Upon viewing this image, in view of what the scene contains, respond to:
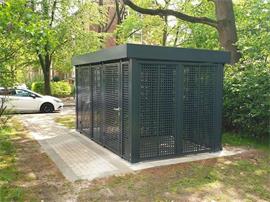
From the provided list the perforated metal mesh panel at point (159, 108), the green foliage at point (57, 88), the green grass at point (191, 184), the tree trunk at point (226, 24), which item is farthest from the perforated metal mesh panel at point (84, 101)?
the green foliage at point (57, 88)

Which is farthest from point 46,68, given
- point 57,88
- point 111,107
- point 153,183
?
point 153,183

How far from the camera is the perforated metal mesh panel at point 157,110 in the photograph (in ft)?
20.5

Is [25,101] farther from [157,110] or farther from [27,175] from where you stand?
[157,110]

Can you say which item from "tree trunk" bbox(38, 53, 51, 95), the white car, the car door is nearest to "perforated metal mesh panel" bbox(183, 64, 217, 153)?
the white car

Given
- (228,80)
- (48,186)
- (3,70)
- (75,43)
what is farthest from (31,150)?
(75,43)

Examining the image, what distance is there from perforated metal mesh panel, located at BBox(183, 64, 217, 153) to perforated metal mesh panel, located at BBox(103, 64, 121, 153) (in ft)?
4.95

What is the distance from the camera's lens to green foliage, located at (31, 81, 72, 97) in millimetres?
22797

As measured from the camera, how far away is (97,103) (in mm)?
7926

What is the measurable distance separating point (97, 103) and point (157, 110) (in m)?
2.13

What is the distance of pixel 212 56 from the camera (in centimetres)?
682

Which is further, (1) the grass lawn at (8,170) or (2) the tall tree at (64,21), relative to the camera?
(2) the tall tree at (64,21)

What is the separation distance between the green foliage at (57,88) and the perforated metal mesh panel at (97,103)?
1543 cm

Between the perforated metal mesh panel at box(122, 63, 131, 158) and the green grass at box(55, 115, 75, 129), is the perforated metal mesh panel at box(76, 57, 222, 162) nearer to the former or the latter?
the perforated metal mesh panel at box(122, 63, 131, 158)

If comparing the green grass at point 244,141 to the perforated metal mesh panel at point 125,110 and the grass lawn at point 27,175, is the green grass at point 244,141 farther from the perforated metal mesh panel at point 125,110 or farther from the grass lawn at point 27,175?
the grass lawn at point 27,175
